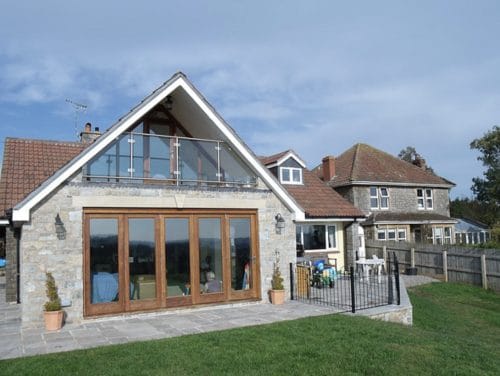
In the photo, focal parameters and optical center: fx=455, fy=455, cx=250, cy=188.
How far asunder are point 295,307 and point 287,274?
5.09ft

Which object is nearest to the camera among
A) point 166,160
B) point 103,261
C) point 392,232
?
point 103,261

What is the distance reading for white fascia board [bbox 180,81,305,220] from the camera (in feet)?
41.1

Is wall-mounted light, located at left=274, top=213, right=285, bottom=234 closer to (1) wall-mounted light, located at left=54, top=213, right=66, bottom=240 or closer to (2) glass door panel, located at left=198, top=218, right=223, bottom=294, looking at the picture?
(2) glass door panel, located at left=198, top=218, right=223, bottom=294

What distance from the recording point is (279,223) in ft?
45.6

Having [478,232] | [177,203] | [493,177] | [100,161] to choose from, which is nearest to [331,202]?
[177,203]

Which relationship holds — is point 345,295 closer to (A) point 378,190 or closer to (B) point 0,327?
(B) point 0,327

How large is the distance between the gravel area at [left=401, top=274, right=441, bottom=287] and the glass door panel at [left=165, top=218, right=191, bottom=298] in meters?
11.3

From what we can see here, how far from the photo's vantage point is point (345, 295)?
14516 mm

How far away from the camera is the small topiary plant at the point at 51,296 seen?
10469 mm

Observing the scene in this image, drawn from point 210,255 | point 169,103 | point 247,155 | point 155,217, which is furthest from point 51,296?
point 247,155

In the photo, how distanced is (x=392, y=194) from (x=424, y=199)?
3445 mm

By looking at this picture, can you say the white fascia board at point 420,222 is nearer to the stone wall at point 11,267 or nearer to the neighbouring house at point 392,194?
the neighbouring house at point 392,194

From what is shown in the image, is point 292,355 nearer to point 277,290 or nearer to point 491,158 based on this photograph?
point 277,290

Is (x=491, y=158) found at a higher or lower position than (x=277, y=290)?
higher
